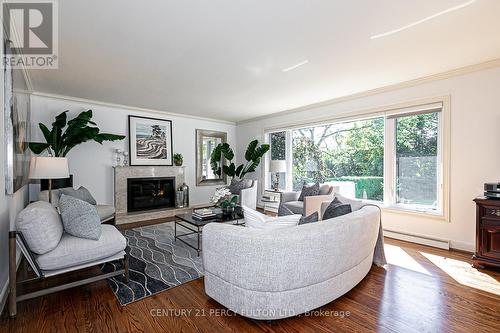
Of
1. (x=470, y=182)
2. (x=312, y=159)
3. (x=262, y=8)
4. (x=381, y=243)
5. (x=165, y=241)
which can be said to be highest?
(x=262, y=8)

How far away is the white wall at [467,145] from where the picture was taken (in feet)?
10.3

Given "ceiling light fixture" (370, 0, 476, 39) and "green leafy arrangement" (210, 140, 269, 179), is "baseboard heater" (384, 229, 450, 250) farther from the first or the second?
"green leafy arrangement" (210, 140, 269, 179)

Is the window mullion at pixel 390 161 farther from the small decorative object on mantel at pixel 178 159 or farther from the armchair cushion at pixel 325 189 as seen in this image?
the small decorative object on mantel at pixel 178 159

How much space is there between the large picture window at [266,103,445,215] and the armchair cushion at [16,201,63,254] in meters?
4.61

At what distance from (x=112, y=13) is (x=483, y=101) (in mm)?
4482

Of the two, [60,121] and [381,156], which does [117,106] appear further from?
[381,156]

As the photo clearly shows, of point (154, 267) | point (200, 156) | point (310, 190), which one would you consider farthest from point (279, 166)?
point (154, 267)

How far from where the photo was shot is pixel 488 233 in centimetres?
279

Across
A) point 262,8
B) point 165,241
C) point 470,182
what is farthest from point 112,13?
point 470,182

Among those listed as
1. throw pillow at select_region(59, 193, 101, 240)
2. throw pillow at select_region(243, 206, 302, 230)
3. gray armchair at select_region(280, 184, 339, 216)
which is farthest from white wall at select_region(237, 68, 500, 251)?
throw pillow at select_region(59, 193, 101, 240)

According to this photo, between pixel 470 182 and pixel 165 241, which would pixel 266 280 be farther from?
pixel 470 182

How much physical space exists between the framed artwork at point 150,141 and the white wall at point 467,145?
5.17 m

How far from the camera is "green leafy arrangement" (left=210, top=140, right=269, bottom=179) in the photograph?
626cm

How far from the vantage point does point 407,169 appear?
158 inches
